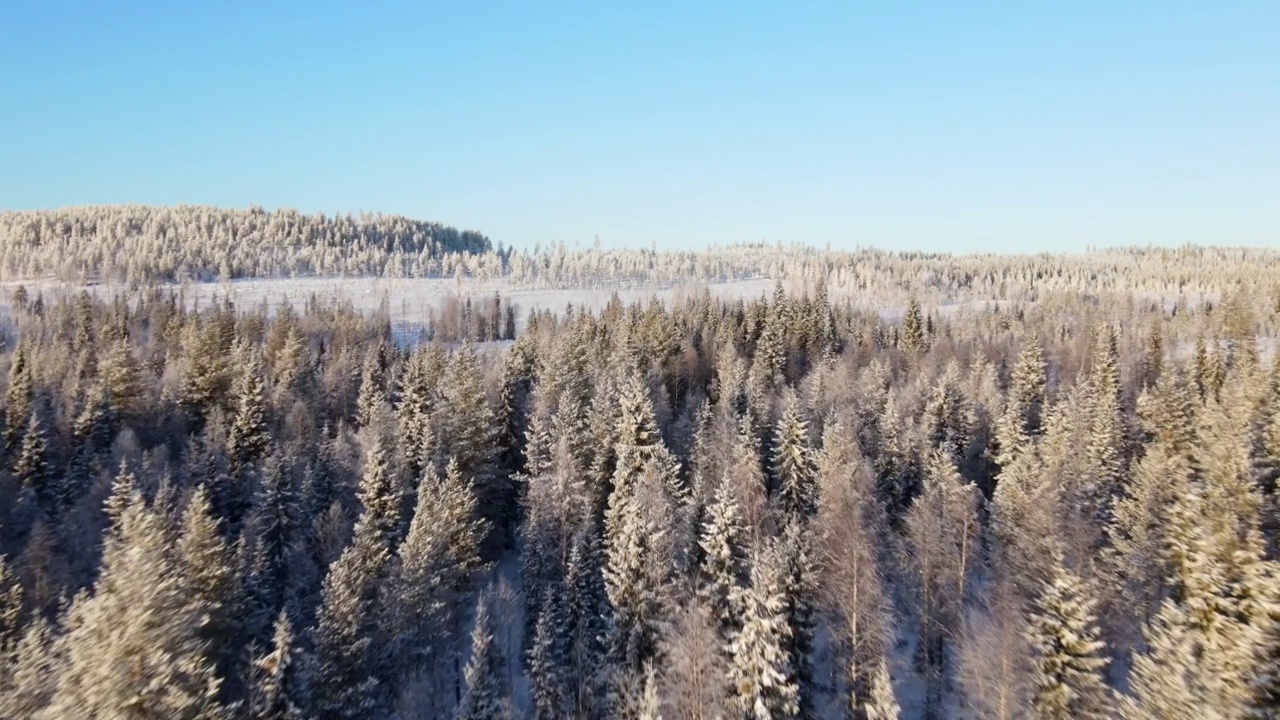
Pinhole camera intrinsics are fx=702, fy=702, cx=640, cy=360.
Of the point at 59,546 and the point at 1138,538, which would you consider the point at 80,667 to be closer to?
the point at 59,546

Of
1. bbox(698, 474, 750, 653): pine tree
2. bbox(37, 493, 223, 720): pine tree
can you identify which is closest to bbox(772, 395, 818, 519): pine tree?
bbox(698, 474, 750, 653): pine tree

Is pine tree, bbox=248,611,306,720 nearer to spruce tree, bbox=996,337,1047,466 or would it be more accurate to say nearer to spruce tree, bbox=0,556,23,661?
spruce tree, bbox=0,556,23,661

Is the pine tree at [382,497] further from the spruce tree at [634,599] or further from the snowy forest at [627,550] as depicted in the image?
the spruce tree at [634,599]

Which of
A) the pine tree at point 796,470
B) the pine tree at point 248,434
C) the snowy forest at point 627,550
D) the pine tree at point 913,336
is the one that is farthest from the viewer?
the pine tree at point 913,336

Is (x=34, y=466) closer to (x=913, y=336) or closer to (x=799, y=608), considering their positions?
(x=799, y=608)

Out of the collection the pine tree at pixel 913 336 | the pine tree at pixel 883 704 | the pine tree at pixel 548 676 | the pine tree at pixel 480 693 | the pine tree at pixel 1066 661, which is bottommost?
the pine tree at pixel 548 676

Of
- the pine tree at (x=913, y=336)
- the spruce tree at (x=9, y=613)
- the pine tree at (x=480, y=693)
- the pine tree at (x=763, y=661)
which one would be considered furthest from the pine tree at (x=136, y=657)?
the pine tree at (x=913, y=336)

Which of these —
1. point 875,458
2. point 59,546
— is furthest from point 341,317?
point 875,458
